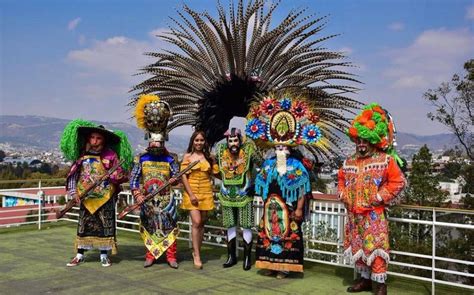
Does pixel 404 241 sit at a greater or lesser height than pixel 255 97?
lesser

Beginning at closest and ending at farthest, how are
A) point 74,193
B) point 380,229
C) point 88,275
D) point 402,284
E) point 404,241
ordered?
point 380,229 → point 402,284 → point 88,275 → point 74,193 → point 404,241

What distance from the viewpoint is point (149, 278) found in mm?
4496

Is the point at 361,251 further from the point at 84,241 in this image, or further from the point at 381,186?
the point at 84,241

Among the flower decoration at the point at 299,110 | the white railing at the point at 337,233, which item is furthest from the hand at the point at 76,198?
the flower decoration at the point at 299,110

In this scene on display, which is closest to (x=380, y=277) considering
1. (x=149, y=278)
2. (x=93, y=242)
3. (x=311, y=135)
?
(x=311, y=135)

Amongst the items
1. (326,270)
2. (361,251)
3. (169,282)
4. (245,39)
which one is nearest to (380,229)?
(361,251)

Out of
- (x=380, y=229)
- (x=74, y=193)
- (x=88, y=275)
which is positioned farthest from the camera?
(x=74, y=193)

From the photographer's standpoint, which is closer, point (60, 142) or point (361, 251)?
point (361, 251)

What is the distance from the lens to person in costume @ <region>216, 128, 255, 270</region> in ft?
15.8

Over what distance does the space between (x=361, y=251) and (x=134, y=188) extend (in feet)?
7.82

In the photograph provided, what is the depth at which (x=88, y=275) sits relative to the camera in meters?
4.60

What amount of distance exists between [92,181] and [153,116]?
934 millimetres

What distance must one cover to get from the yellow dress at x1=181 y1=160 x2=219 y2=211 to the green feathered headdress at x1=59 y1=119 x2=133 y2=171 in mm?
710

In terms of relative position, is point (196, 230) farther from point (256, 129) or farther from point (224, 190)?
point (256, 129)
